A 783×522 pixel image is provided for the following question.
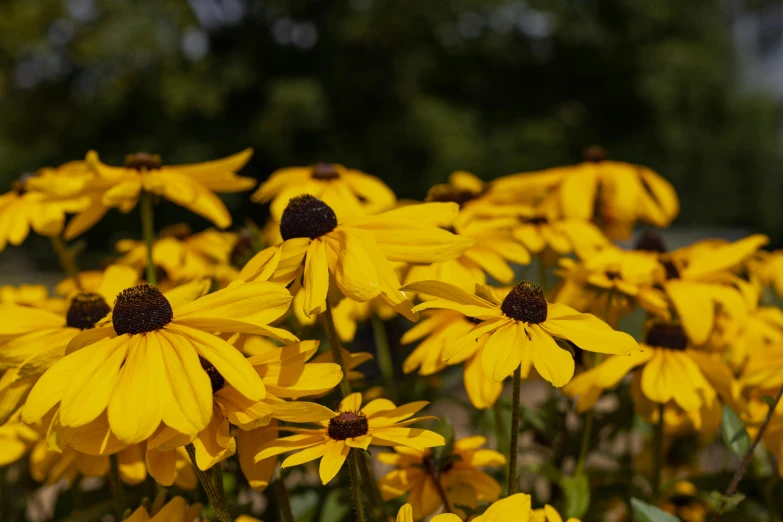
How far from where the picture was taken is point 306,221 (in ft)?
3.12

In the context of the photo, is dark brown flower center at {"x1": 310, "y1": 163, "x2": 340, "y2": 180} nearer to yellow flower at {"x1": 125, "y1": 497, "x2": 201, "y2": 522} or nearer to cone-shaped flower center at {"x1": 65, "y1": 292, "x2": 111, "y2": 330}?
cone-shaped flower center at {"x1": 65, "y1": 292, "x2": 111, "y2": 330}

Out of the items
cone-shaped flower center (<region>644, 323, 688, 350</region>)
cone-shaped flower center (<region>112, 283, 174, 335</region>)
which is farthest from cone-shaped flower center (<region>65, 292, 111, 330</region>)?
cone-shaped flower center (<region>644, 323, 688, 350</region>)

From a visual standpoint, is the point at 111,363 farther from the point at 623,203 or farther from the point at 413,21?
the point at 413,21

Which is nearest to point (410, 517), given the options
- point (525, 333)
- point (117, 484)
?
point (525, 333)

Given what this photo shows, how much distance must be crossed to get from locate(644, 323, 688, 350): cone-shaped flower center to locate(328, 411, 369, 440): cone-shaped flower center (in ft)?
1.80

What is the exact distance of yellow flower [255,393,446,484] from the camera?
31.9 inches

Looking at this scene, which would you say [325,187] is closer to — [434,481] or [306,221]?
[306,221]

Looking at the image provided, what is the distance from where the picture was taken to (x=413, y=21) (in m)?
12.0

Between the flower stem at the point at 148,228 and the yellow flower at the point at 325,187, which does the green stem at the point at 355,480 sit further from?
the yellow flower at the point at 325,187

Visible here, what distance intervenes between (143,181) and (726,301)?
0.99 m

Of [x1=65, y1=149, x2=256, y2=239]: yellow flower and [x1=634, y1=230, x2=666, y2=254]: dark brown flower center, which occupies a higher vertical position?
[x1=65, y1=149, x2=256, y2=239]: yellow flower

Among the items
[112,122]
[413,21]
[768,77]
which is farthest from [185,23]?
[768,77]

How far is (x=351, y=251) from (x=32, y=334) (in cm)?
46

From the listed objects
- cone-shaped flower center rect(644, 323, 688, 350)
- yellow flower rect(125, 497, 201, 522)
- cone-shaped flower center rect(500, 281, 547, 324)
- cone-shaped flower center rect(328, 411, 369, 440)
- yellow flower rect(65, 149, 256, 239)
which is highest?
cone-shaped flower center rect(500, 281, 547, 324)
